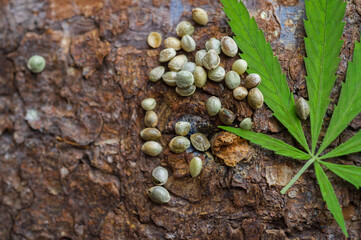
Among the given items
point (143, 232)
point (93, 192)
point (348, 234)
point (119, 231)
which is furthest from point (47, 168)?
point (348, 234)

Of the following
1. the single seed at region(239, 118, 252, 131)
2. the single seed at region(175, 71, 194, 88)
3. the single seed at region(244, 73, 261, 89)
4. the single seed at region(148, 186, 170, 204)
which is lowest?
the single seed at region(148, 186, 170, 204)

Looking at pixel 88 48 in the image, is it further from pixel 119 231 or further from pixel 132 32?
pixel 119 231

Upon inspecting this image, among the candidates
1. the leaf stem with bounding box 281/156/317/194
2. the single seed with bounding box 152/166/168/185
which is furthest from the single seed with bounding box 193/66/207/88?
the leaf stem with bounding box 281/156/317/194

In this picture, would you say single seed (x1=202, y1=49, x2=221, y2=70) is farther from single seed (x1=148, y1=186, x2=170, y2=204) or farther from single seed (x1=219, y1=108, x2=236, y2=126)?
single seed (x1=148, y1=186, x2=170, y2=204)

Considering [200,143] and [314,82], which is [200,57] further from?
[314,82]

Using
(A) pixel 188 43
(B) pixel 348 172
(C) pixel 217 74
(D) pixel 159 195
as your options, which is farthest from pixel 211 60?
(B) pixel 348 172

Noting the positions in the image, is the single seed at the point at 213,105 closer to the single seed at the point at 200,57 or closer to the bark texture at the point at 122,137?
the bark texture at the point at 122,137

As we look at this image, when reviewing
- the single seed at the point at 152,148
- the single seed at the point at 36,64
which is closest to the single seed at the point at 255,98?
the single seed at the point at 152,148
